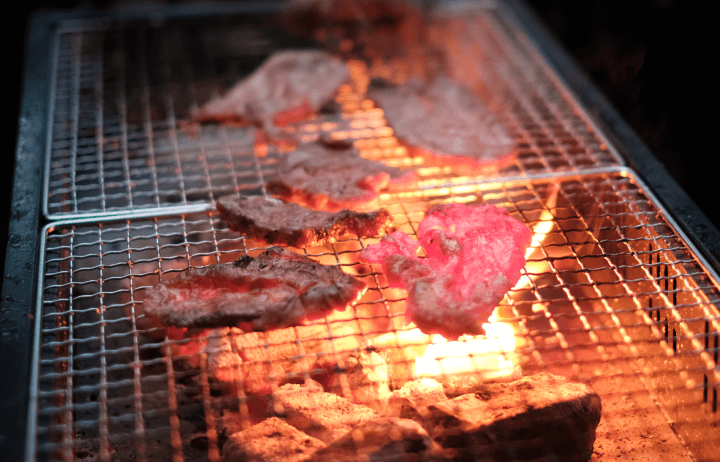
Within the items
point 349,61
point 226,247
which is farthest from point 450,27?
point 226,247

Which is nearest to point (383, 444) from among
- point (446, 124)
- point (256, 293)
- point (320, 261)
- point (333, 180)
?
point (256, 293)

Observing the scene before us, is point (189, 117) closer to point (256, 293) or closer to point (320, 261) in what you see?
point (320, 261)

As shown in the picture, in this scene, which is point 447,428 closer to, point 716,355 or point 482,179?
point 716,355

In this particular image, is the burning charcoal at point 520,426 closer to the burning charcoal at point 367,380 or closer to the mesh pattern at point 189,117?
the burning charcoal at point 367,380

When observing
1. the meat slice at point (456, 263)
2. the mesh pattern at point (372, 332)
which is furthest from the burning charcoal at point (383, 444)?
the meat slice at point (456, 263)

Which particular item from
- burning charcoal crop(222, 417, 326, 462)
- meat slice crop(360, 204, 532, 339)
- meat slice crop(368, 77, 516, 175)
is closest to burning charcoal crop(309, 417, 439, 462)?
burning charcoal crop(222, 417, 326, 462)
